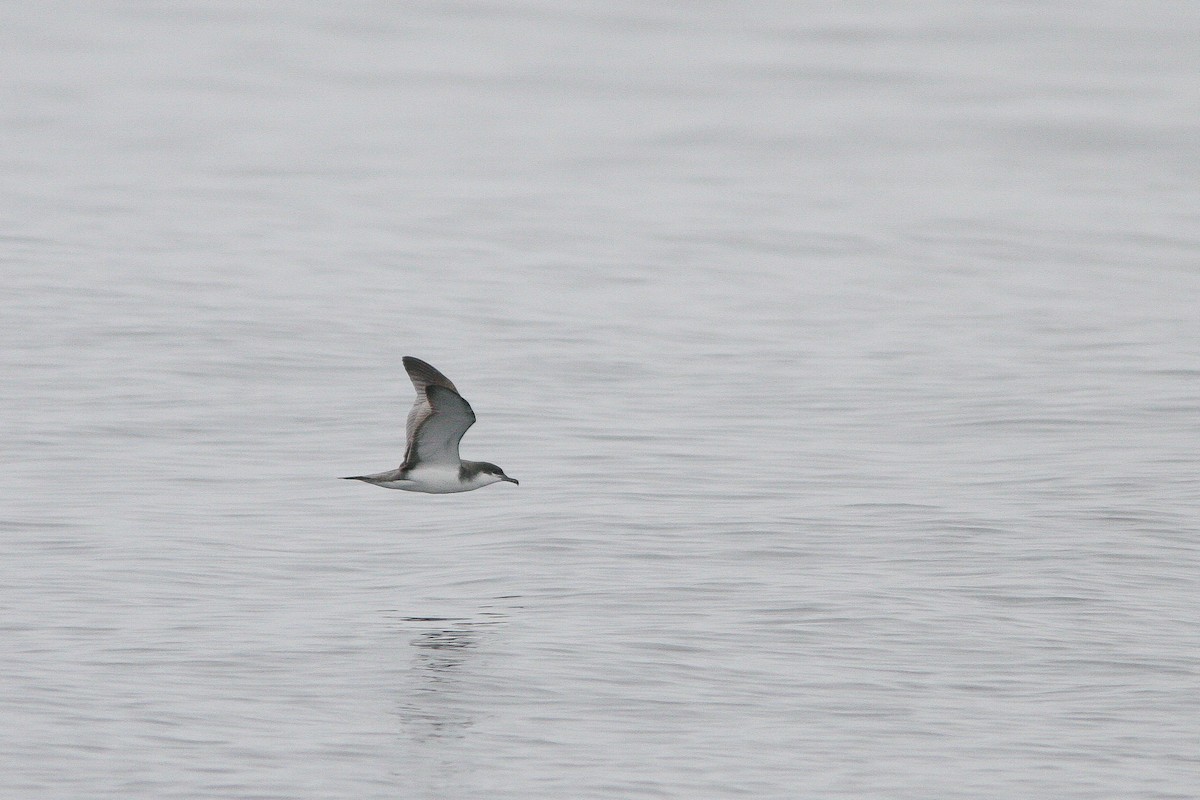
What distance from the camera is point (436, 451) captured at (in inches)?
596

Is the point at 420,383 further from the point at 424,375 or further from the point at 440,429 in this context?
the point at 440,429

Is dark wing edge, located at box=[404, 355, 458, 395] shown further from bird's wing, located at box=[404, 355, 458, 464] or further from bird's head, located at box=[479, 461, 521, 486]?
bird's head, located at box=[479, 461, 521, 486]

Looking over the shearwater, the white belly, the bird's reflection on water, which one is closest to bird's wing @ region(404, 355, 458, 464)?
the shearwater

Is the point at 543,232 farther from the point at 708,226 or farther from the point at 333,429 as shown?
the point at 333,429

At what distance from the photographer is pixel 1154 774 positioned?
12148 millimetres

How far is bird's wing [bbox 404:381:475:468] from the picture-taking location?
14.3 m

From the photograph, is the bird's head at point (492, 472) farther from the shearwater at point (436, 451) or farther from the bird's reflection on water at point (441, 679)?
the bird's reflection on water at point (441, 679)

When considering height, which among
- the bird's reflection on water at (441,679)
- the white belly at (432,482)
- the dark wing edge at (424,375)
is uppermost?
the dark wing edge at (424,375)

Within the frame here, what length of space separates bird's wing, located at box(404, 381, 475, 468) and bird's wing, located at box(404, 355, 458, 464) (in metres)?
0.03

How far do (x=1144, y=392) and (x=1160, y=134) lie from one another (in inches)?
1017

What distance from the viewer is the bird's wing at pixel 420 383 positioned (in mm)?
13945

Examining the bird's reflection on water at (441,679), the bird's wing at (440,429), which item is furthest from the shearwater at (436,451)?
the bird's reflection on water at (441,679)

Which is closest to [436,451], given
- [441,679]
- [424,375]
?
[424,375]

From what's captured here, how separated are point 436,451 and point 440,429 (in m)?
0.34
